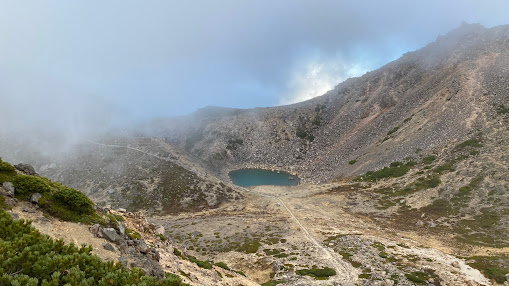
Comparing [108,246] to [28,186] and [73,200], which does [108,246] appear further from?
[28,186]

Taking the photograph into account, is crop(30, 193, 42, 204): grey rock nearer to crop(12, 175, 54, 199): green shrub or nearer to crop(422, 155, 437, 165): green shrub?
crop(12, 175, 54, 199): green shrub

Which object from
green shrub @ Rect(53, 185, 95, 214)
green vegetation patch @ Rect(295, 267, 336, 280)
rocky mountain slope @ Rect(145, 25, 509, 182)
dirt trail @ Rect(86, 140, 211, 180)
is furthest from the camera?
dirt trail @ Rect(86, 140, 211, 180)

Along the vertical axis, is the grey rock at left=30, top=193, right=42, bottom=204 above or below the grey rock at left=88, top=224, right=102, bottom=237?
above

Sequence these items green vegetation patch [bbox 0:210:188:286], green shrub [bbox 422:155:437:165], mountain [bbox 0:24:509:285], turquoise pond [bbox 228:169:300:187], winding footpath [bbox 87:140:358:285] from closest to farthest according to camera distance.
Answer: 1. green vegetation patch [bbox 0:210:188:286]
2. winding footpath [bbox 87:140:358:285]
3. mountain [bbox 0:24:509:285]
4. green shrub [bbox 422:155:437:165]
5. turquoise pond [bbox 228:169:300:187]

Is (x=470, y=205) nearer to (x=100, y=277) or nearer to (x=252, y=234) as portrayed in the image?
(x=252, y=234)

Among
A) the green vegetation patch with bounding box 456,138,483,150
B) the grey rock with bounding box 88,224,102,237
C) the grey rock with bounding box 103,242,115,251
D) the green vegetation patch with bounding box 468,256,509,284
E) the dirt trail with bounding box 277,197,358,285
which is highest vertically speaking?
the grey rock with bounding box 88,224,102,237

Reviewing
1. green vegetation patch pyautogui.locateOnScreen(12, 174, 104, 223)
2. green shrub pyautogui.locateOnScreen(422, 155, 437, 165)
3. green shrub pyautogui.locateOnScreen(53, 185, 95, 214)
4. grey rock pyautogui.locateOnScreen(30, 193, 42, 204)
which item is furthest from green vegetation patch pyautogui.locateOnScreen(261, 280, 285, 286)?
green shrub pyautogui.locateOnScreen(422, 155, 437, 165)
